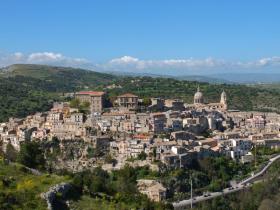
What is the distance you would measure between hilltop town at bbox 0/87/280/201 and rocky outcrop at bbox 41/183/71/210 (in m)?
16.2

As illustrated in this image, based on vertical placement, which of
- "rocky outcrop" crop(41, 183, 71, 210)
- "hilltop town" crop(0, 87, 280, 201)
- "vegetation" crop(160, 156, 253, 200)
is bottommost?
"vegetation" crop(160, 156, 253, 200)

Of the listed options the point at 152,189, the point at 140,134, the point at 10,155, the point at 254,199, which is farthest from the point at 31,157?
the point at 140,134

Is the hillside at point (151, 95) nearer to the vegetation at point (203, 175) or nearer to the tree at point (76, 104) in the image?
the tree at point (76, 104)

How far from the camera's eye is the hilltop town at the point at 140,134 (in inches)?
1666

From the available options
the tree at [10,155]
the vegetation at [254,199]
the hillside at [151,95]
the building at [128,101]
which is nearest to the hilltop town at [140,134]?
the building at [128,101]

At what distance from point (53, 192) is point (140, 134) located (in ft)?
90.0

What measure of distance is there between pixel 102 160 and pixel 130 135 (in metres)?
4.35

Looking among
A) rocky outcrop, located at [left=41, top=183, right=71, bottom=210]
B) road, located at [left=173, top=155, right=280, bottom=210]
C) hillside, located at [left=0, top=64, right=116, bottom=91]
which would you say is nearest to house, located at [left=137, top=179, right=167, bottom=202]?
road, located at [left=173, top=155, right=280, bottom=210]

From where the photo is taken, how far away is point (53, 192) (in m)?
19.2

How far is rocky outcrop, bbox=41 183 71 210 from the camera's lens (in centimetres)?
1831

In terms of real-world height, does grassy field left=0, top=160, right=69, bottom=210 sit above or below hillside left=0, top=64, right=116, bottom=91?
above

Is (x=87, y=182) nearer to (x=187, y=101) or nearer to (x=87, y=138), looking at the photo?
(x=87, y=138)

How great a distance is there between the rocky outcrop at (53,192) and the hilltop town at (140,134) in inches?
636

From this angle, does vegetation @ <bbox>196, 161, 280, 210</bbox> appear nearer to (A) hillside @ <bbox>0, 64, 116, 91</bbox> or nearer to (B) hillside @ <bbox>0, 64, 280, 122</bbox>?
(B) hillside @ <bbox>0, 64, 280, 122</bbox>
